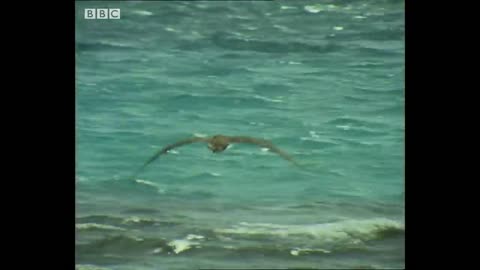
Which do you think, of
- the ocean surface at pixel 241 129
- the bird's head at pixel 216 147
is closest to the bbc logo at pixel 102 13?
the ocean surface at pixel 241 129

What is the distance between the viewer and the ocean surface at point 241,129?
6289 mm

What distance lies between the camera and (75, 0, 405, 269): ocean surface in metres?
6.29

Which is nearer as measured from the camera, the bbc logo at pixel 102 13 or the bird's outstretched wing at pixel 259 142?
the bird's outstretched wing at pixel 259 142

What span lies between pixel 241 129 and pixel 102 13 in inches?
48.7

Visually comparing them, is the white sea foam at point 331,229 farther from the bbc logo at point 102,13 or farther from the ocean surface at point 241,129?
the bbc logo at point 102,13

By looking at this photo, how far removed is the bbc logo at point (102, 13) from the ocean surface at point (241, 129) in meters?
0.04

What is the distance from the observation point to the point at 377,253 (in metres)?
6.21

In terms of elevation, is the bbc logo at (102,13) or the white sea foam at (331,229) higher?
the bbc logo at (102,13)

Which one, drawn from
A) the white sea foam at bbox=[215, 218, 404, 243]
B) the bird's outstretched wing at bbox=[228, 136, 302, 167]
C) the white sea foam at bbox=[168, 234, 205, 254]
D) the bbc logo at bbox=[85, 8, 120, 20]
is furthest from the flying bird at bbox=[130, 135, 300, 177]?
the bbc logo at bbox=[85, 8, 120, 20]

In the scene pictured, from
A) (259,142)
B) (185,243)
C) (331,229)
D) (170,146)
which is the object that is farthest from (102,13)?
(331,229)

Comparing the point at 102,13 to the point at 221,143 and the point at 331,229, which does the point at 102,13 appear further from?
the point at 331,229

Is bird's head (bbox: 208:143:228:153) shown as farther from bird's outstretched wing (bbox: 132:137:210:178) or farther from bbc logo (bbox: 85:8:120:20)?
bbc logo (bbox: 85:8:120:20)

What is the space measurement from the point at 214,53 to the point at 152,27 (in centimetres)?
46

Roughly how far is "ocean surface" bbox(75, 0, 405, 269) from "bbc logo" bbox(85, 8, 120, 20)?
38 mm
